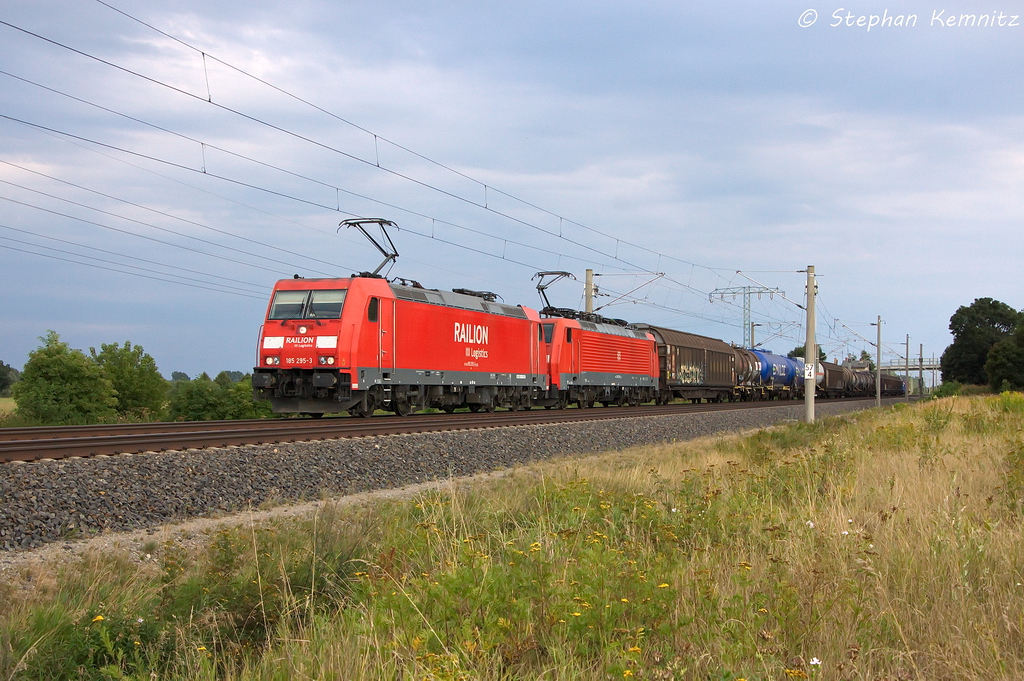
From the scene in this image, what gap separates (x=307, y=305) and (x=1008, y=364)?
212 feet

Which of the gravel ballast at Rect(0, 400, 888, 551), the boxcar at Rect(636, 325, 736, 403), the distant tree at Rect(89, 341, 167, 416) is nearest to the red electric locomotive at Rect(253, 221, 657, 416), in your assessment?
the gravel ballast at Rect(0, 400, 888, 551)

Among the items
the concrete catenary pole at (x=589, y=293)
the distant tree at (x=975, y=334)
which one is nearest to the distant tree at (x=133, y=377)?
the concrete catenary pole at (x=589, y=293)

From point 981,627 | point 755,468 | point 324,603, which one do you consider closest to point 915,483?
point 755,468

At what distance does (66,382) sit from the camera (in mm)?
38594

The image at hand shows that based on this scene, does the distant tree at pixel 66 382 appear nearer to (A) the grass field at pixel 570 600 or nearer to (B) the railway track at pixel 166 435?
(B) the railway track at pixel 166 435

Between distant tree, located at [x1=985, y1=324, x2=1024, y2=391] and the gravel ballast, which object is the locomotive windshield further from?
distant tree, located at [x1=985, y1=324, x2=1024, y2=391]

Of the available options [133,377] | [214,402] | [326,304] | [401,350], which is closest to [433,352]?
[401,350]

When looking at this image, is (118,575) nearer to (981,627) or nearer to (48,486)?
(48,486)

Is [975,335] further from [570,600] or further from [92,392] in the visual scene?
[570,600]

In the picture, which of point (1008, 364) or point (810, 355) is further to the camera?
point (1008, 364)

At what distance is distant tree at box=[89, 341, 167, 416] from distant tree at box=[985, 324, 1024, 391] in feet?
200

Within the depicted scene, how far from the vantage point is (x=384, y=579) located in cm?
549

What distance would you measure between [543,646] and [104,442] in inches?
390

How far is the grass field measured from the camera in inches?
160
